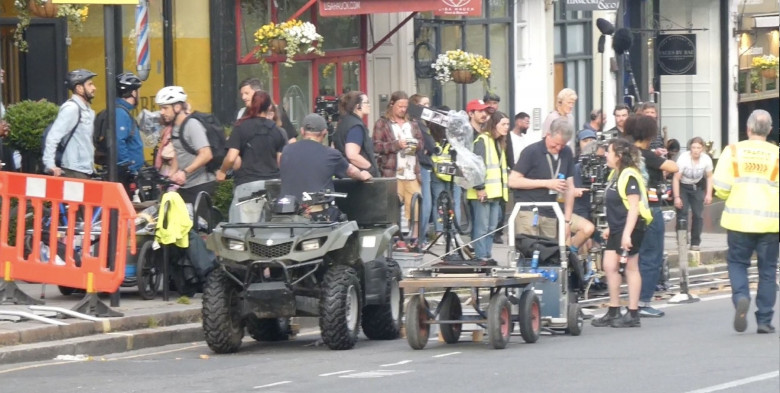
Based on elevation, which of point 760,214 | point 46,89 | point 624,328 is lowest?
point 624,328

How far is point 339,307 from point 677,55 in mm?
18971

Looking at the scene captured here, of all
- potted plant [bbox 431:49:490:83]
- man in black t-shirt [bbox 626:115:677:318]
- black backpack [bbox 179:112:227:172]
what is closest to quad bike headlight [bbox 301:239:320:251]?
black backpack [bbox 179:112:227:172]

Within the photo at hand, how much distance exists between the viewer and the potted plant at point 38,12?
1730cm

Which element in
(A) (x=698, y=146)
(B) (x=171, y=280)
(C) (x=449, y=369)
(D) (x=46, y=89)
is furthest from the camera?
(A) (x=698, y=146)

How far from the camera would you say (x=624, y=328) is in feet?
47.3

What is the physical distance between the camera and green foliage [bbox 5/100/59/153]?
16859 mm

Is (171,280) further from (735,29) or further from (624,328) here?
(735,29)

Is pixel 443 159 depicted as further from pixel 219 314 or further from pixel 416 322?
pixel 219 314

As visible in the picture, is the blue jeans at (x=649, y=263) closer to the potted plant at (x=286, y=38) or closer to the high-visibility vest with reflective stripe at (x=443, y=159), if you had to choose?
the high-visibility vest with reflective stripe at (x=443, y=159)

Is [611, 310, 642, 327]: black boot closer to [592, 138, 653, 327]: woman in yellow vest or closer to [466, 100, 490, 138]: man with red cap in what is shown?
[592, 138, 653, 327]: woman in yellow vest

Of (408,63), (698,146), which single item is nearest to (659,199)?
(698,146)

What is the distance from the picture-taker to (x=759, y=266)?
1326 centimetres

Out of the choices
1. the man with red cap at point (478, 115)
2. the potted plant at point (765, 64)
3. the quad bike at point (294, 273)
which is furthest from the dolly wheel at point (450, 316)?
the potted plant at point (765, 64)

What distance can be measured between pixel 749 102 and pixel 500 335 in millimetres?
24871
